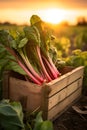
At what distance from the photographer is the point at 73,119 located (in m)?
3.54

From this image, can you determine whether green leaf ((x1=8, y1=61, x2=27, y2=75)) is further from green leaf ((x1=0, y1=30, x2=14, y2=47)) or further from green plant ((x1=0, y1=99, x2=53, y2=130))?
green plant ((x1=0, y1=99, x2=53, y2=130))

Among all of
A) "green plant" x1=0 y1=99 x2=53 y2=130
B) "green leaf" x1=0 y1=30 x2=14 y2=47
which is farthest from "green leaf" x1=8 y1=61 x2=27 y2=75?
"green plant" x1=0 y1=99 x2=53 y2=130

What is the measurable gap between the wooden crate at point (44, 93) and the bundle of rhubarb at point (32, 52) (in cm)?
15

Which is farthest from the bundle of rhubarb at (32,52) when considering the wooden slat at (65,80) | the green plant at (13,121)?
the green plant at (13,121)

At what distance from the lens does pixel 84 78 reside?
4.26 m

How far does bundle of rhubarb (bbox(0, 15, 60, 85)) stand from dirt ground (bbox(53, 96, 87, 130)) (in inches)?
18.0

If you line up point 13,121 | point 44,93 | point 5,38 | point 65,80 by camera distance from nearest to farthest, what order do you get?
1. point 13,121
2. point 44,93
3. point 5,38
4. point 65,80

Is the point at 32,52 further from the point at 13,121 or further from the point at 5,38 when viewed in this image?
the point at 13,121

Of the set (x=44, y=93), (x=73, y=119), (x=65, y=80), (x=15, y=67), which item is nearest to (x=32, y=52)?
(x=15, y=67)

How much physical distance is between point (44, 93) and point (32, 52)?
1.97 ft

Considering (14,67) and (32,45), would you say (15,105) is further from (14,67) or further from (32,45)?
(32,45)

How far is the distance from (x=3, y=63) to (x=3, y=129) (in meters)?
0.82

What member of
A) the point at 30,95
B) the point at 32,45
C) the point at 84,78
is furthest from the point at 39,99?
the point at 84,78

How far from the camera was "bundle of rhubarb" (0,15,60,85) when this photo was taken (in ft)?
10.9
